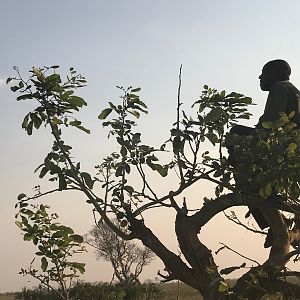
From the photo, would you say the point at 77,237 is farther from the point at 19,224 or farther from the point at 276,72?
the point at 276,72

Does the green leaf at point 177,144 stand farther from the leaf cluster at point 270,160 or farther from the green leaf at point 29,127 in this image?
Answer: the green leaf at point 29,127

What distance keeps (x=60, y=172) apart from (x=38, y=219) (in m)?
0.43

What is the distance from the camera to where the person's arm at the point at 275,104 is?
4.70 meters

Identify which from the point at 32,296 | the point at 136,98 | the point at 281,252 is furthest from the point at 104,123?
the point at 32,296

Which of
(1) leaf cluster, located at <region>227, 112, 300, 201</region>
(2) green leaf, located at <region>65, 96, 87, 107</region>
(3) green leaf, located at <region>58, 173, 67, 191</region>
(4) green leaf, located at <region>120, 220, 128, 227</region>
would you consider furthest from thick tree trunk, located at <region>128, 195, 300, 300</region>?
(2) green leaf, located at <region>65, 96, 87, 107</region>

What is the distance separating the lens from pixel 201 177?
165 inches

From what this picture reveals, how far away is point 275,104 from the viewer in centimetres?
473

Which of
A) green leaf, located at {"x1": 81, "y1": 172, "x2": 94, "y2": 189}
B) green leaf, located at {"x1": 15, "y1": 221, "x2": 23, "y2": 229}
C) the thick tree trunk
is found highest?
green leaf, located at {"x1": 81, "y1": 172, "x2": 94, "y2": 189}

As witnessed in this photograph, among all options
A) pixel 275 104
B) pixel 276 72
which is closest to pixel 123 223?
pixel 275 104

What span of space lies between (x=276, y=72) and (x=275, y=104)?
1.34 ft

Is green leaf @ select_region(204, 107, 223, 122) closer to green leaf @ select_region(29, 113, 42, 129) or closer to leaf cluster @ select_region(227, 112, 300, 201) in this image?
leaf cluster @ select_region(227, 112, 300, 201)

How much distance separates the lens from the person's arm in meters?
4.70

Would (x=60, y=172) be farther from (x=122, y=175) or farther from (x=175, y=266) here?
(x=175, y=266)

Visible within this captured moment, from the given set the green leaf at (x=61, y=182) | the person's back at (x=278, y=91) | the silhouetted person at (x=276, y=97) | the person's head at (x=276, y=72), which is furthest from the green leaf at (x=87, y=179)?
the person's head at (x=276, y=72)
